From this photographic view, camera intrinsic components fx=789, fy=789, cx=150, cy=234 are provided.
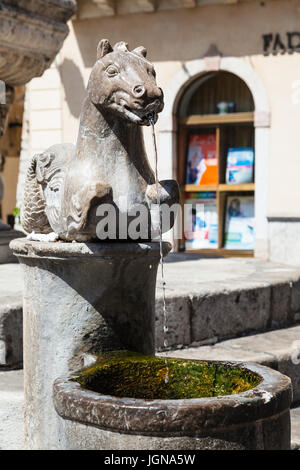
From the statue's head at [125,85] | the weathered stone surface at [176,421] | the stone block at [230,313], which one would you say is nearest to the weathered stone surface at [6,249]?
the stone block at [230,313]

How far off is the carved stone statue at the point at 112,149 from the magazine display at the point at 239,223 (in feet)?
28.2

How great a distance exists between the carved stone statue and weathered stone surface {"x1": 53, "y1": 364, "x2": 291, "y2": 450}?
63 cm

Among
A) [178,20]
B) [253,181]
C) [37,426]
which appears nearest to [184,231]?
[253,181]

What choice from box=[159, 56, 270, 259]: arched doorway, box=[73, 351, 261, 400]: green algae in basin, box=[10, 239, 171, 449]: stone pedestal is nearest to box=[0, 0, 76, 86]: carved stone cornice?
box=[10, 239, 171, 449]: stone pedestal

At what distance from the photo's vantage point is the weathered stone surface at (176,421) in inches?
77.2

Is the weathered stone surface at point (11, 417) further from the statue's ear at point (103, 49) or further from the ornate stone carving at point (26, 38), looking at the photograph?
the ornate stone carving at point (26, 38)

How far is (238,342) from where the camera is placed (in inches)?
167

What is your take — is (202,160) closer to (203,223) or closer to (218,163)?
(218,163)

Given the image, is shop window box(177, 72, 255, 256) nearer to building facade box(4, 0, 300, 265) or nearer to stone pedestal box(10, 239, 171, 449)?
building facade box(4, 0, 300, 265)

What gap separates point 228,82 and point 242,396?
9424 mm

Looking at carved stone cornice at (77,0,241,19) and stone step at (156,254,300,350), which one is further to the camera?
carved stone cornice at (77,0,241,19)

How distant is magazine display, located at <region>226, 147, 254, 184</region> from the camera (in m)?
11.1

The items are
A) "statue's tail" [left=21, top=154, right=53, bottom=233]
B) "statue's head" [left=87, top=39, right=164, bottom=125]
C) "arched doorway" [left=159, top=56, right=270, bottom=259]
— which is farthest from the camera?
"arched doorway" [left=159, top=56, right=270, bottom=259]

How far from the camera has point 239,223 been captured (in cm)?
1124
